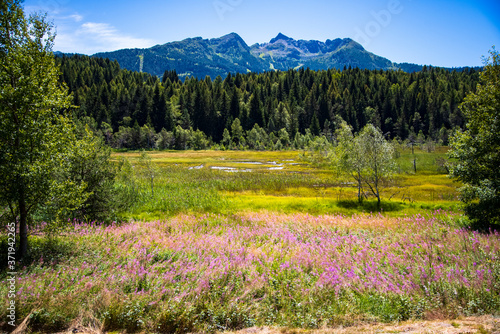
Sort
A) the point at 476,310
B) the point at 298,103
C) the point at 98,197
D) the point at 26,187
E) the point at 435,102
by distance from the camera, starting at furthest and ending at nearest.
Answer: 1. the point at 298,103
2. the point at 435,102
3. the point at 98,197
4. the point at 26,187
5. the point at 476,310

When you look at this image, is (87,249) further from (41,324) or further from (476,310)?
(476,310)

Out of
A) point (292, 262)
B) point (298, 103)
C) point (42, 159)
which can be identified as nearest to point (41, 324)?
point (42, 159)

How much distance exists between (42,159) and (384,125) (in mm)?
169797

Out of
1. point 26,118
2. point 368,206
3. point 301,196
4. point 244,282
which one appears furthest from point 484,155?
point 26,118

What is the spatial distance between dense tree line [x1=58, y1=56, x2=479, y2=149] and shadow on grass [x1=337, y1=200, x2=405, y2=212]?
93861mm

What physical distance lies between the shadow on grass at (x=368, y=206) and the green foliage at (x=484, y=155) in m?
8.53

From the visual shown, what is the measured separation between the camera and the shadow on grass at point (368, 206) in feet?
84.2

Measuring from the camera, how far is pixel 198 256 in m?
10.2

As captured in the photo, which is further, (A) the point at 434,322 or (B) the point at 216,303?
(B) the point at 216,303

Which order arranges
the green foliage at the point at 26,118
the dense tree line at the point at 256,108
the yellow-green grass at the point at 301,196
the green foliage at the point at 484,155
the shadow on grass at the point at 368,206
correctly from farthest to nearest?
the dense tree line at the point at 256,108 < the shadow on grass at the point at 368,206 < the yellow-green grass at the point at 301,196 < the green foliage at the point at 484,155 < the green foliage at the point at 26,118

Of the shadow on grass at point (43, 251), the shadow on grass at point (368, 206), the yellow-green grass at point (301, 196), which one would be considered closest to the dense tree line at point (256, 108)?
the yellow-green grass at point (301, 196)

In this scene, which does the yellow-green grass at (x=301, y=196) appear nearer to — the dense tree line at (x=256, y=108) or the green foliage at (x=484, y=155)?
the green foliage at (x=484, y=155)

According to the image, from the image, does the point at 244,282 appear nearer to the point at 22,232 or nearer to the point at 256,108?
the point at 22,232

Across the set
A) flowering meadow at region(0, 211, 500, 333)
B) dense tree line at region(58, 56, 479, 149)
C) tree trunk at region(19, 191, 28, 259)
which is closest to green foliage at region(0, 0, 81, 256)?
tree trunk at region(19, 191, 28, 259)
